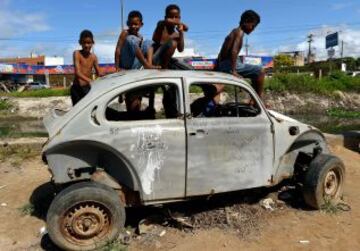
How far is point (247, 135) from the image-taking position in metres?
6.44

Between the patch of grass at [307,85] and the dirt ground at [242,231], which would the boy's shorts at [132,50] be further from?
the patch of grass at [307,85]

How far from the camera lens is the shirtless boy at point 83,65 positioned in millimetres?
7672

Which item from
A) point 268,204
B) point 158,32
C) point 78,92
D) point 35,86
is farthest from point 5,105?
point 35,86

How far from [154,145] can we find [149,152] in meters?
0.10

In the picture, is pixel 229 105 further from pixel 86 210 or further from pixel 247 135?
pixel 86 210

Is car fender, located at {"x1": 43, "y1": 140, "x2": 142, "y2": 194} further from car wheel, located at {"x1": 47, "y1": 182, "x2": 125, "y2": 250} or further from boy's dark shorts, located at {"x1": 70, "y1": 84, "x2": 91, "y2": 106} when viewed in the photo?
boy's dark shorts, located at {"x1": 70, "y1": 84, "x2": 91, "y2": 106}

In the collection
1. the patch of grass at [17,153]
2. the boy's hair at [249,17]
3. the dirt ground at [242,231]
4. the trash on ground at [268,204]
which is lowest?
the dirt ground at [242,231]

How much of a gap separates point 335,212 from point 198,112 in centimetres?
229

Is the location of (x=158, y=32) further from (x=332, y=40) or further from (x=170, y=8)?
(x=332, y=40)

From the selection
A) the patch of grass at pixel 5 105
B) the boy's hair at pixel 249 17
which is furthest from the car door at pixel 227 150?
the patch of grass at pixel 5 105

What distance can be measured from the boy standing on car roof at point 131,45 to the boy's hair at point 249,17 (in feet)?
4.55

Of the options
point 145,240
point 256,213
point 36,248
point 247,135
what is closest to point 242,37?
point 247,135

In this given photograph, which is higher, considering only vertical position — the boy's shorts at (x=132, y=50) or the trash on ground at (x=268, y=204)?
the boy's shorts at (x=132, y=50)

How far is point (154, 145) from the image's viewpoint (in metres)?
5.88
